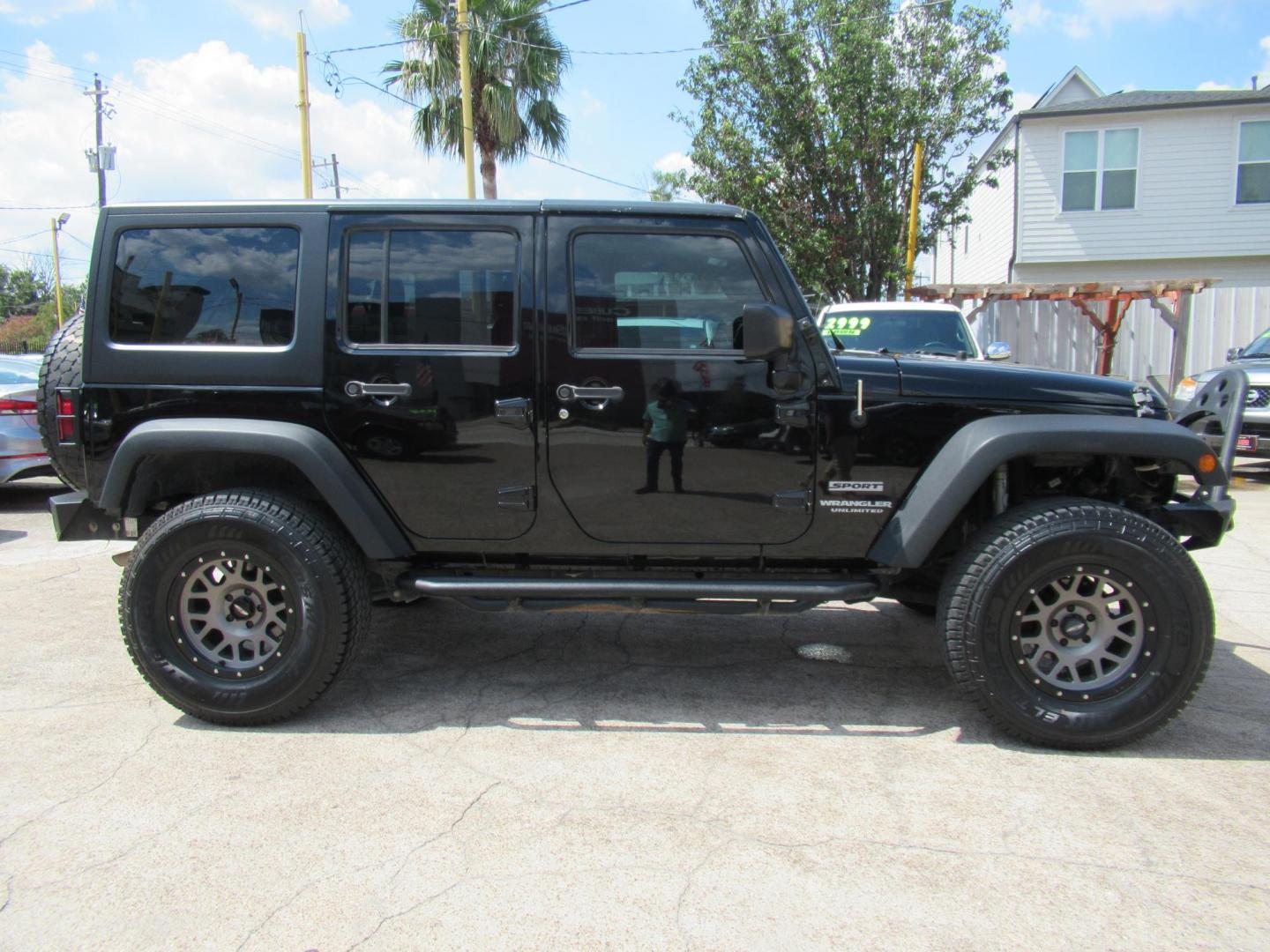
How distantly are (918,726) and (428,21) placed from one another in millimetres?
16060

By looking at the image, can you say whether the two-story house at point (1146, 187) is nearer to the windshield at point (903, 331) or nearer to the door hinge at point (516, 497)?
the windshield at point (903, 331)

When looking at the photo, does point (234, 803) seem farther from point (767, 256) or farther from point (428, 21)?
point (428, 21)

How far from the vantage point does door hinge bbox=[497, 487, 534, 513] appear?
350 cm

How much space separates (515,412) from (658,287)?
0.74 meters

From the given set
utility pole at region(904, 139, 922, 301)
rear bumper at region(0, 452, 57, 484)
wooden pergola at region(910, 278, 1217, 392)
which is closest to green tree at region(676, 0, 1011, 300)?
utility pole at region(904, 139, 922, 301)

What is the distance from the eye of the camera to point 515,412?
3443mm

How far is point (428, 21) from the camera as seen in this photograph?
1592cm

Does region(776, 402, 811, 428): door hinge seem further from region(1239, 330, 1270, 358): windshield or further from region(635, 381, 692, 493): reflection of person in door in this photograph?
region(1239, 330, 1270, 358): windshield

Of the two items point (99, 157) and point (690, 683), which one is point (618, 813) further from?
point (99, 157)

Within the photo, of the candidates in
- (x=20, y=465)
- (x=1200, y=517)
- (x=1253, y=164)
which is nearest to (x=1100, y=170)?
(x=1253, y=164)

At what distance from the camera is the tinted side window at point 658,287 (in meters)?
3.47

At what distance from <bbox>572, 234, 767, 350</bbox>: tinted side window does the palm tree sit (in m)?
13.6

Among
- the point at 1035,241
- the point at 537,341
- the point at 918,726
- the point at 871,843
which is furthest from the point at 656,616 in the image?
the point at 1035,241

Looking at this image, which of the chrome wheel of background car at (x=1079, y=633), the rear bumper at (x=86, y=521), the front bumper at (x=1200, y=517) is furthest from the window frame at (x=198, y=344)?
the front bumper at (x=1200, y=517)
